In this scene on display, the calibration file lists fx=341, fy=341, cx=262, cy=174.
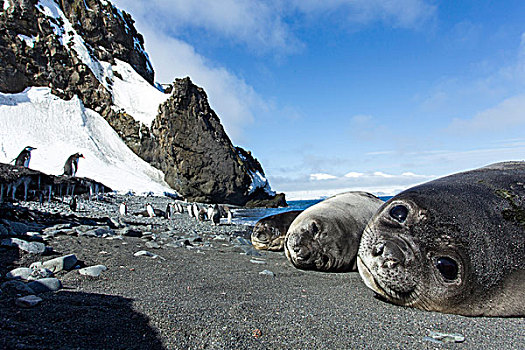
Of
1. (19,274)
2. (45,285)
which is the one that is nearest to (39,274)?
(19,274)

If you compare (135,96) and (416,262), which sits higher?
(135,96)

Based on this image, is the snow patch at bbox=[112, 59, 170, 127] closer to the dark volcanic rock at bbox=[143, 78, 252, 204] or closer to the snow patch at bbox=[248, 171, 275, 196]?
the dark volcanic rock at bbox=[143, 78, 252, 204]

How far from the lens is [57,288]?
9.65 ft

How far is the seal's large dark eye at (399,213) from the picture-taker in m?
3.17

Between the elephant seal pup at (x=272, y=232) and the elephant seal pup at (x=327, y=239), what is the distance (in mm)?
2010

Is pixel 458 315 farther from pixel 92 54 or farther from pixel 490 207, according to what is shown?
pixel 92 54

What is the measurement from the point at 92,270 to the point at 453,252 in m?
3.53

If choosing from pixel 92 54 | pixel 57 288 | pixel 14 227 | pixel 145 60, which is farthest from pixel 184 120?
pixel 57 288

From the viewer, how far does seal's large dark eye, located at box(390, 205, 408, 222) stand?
317 cm

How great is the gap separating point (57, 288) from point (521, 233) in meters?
4.04

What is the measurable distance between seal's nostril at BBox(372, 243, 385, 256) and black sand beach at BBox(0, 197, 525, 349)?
51cm

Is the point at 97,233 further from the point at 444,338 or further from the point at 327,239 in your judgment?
the point at 444,338

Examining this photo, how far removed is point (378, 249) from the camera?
3074 mm

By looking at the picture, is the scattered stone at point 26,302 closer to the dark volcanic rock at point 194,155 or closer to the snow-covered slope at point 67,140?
the snow-covered slope at point 67,140
